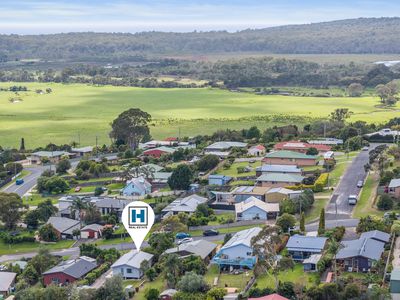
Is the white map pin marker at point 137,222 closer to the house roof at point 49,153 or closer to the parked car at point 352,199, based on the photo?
the parked car at point 352,199

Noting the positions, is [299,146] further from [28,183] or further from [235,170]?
[28,183]

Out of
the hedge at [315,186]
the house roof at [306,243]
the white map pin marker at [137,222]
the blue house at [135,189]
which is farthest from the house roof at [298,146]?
the white map pin marker at [137,222]

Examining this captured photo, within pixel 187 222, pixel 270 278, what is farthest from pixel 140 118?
pixel 270 278

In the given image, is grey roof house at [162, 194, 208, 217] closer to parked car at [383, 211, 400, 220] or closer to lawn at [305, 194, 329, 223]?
lawn at [305, 194, 329, 223]

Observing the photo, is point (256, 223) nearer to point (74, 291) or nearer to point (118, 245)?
point (118, 245)

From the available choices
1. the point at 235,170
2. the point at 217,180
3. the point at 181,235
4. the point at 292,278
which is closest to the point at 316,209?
the point at 181,235
